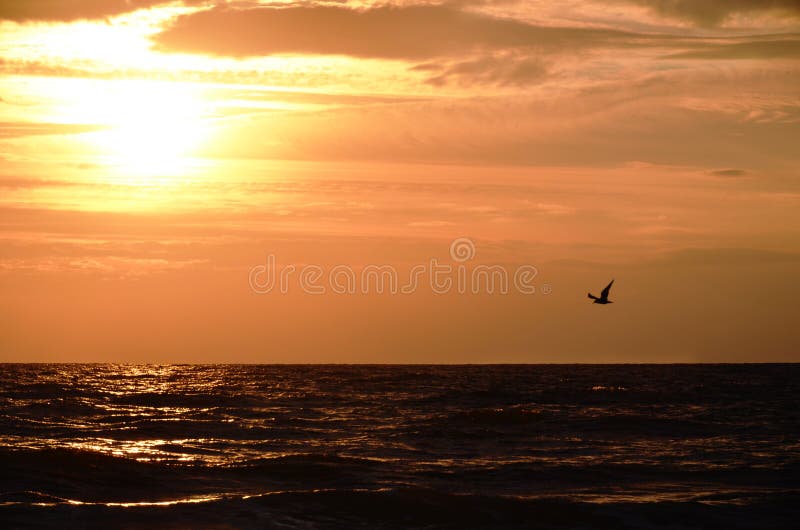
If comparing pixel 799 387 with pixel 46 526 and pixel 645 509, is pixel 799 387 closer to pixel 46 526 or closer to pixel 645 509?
pixel 645 509

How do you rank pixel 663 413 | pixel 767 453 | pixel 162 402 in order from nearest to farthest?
1. pixel 767 453
2. pixel 663 413
3. pixel 162 402

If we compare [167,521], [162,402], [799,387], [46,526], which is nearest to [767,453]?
[167,521]

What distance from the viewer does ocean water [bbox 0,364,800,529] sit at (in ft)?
55.8

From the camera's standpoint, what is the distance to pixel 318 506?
17.7 metres

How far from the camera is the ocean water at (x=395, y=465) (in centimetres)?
1702

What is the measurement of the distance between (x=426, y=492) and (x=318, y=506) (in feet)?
7.34

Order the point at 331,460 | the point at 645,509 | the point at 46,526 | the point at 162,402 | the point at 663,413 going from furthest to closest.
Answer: the point at 162,402 < the point at 663,413 < the point at 331,460 < the point at 645,509 < the point at 46,526

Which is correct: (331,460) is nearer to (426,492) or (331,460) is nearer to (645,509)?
(426,492)

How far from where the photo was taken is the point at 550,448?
2538 cm

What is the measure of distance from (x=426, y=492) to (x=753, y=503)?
6.53 metres

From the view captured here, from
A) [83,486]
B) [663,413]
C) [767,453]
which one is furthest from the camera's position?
[663,413]

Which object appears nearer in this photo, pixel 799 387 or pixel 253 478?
pixel 253 478

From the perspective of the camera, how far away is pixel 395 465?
22156mm

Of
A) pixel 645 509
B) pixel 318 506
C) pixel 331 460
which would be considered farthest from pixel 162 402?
pixel 645 509
